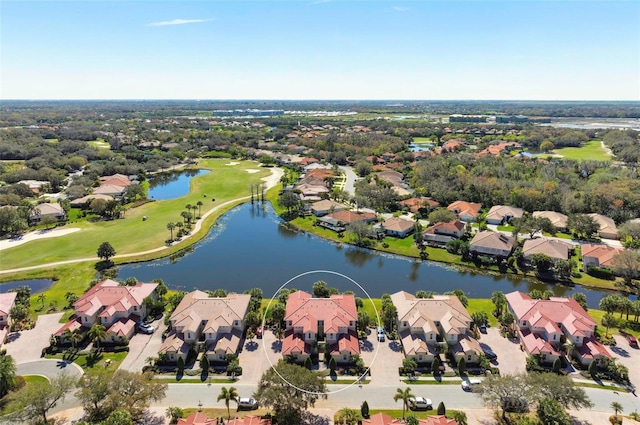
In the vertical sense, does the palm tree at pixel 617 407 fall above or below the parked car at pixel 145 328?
above

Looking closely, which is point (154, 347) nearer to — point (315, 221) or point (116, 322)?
point (116, 322)

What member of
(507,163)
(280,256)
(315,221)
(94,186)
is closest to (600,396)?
(280,256)

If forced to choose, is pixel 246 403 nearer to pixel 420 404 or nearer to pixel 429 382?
pixel 420 404

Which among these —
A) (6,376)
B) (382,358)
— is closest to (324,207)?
(382,358)

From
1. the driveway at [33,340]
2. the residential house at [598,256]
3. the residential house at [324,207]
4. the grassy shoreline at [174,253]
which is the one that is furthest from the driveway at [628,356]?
the driveway at [33,340]

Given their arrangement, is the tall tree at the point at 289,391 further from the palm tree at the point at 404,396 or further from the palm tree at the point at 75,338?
the palm tree at the point at 75,338
